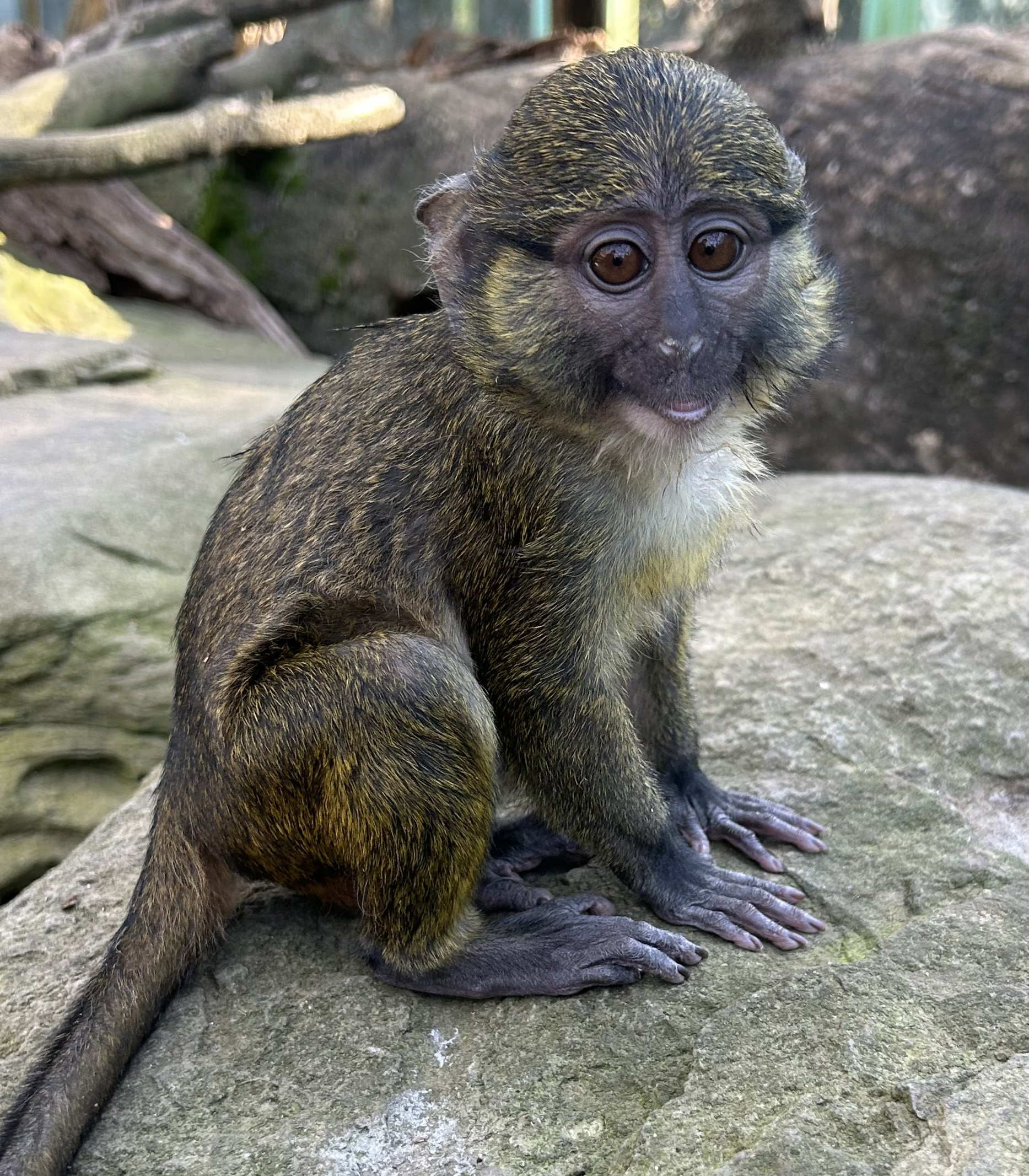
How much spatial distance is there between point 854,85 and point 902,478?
407 cm

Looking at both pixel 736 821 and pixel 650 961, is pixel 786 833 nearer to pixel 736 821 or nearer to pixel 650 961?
pixel 736 821

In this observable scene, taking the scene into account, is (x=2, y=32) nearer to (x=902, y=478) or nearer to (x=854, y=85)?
(x=854, y=85)

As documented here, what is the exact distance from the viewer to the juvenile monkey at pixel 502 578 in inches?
133

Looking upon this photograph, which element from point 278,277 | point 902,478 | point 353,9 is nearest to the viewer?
point 902,478

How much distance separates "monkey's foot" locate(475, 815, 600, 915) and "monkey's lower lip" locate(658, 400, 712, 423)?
1.57 m

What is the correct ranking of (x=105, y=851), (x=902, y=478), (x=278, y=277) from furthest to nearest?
1. (x=278, y=277)
2. (x=902, y=478)
3. (x=105, y=851)

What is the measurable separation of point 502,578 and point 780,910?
1324mm

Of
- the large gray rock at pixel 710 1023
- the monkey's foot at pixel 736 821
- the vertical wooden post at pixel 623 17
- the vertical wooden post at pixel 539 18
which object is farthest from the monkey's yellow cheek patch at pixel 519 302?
the vertical wooden post at pixel 539 18

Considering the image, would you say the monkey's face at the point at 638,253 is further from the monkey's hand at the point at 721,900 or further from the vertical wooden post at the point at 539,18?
the vertical wooden post at the point at 539,18

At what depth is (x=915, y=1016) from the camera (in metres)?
3.33

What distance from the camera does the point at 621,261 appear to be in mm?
3350

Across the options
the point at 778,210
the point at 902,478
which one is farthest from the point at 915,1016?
the point at 902,478

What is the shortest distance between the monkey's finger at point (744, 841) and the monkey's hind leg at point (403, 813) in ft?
1.81

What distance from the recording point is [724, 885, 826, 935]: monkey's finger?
150 inches
